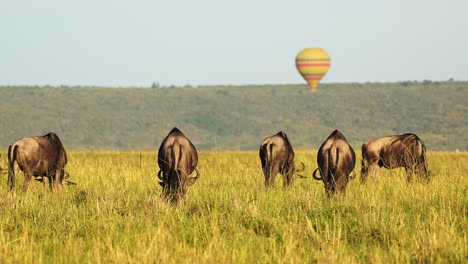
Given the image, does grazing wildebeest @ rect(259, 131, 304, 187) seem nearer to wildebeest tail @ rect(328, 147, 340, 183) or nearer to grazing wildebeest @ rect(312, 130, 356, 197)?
grazing wildebeest @ rect(312, 130, 356, 197)

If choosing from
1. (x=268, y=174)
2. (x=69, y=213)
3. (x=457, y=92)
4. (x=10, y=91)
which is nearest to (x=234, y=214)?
(x=69, y=213)

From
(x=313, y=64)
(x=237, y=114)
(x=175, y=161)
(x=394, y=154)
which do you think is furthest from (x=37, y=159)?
(x=237, y=114)

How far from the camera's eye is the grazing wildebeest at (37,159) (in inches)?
589

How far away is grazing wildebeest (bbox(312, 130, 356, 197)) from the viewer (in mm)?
13492

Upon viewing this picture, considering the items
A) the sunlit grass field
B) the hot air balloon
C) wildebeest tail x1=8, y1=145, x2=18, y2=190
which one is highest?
the hot air balloon

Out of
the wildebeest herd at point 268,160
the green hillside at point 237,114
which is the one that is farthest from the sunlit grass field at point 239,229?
the green hillside at point 237,114

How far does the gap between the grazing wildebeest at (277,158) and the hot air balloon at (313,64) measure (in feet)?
253

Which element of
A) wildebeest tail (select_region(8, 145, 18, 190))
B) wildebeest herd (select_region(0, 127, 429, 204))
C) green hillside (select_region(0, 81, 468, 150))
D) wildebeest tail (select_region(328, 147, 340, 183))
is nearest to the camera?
wildebeest herd (select_region(0, 127, 429, 204))

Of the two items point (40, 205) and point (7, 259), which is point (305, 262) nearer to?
point (7, 259)

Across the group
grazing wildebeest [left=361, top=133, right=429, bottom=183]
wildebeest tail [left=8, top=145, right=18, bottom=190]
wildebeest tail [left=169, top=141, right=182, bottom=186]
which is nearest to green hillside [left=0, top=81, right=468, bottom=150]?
grazing wildebeest [left=361, top=133, right=429, bottom=183]

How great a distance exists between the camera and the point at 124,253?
8.31 m

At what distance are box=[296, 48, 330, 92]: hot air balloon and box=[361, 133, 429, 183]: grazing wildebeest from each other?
244ft

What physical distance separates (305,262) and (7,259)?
9.79 feet

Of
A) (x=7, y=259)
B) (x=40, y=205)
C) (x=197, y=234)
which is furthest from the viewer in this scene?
(x=40, y=205)
